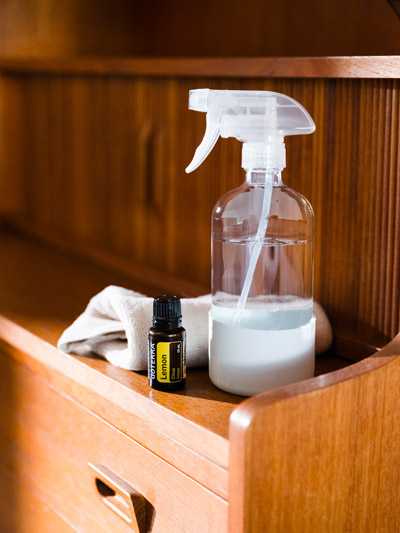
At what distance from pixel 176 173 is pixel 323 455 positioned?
653 mm

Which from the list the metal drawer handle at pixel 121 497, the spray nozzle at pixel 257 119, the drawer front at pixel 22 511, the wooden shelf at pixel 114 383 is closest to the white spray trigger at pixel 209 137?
the spray nozzle at pixel 257 119

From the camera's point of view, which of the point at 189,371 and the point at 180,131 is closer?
the point at 189,371

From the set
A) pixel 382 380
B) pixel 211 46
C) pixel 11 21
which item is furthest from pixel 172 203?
pixel 11 21

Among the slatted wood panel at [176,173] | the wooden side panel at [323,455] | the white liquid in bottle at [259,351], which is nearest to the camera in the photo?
the wooden side panel at [323,455]

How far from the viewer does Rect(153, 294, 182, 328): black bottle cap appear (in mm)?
795

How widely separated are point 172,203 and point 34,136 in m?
0.53

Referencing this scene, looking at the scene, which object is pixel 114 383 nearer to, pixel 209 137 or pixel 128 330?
pixel 128 330

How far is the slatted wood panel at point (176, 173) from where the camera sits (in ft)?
2.98

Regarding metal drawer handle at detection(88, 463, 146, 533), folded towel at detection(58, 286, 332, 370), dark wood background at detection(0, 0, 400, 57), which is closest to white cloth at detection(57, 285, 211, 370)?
folded towel at detection(58, 286, 332, 370)

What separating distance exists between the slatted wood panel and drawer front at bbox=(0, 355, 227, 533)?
12.4 inches

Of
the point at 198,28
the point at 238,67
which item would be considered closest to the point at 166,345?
the point at 238,67

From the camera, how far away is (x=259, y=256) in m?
0.88

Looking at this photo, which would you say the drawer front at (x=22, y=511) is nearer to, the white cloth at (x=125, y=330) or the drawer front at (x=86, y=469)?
the drawer front at (x=86, y=469)

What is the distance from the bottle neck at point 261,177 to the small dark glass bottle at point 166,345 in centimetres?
16
